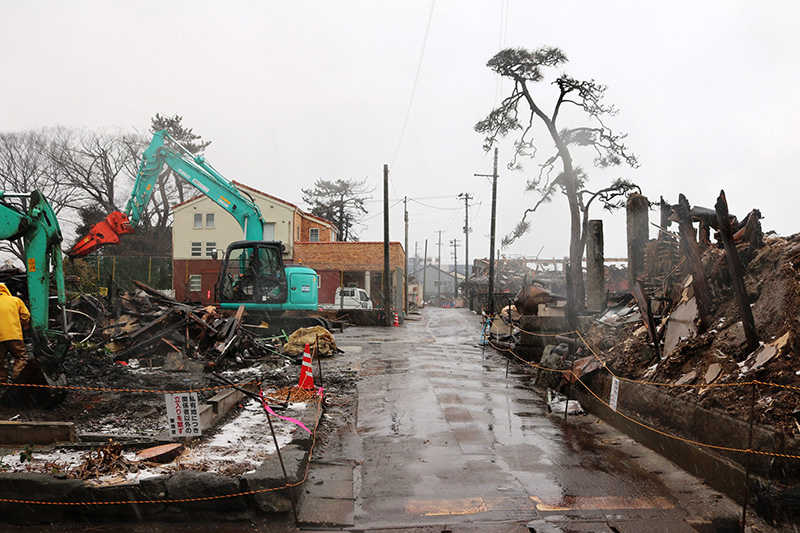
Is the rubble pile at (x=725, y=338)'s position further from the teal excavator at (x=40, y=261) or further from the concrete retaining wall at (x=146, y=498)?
the teal excavator at (x=40, y=261)

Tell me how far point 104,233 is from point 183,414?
9942mm

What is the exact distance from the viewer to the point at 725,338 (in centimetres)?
726

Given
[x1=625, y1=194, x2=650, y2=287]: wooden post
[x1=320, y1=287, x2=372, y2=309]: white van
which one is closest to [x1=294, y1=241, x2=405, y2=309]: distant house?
[x1=320, y1=287, x2=372, y2=309]: white van

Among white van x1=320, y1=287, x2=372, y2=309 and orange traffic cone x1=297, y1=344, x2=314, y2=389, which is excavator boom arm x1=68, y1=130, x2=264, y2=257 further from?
white van x1=320, y1=287, x2=372, y2=309

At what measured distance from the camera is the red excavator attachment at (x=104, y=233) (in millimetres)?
13383

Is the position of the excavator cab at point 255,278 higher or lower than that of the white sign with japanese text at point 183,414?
higher

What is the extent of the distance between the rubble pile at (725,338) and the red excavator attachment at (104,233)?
1128cm

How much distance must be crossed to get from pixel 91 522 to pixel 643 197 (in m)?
11.4

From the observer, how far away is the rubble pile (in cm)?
583

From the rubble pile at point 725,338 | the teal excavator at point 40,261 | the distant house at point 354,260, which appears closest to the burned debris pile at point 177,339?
the teal excavator at point 40,261

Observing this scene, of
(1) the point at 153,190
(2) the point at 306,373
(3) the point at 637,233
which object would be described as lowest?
(2) the point at 306,373

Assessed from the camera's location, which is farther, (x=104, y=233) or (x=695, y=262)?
(x=104, y=233)

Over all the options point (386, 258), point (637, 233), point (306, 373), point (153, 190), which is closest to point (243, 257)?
point (153, 190)

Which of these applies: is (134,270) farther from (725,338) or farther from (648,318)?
(725,338)
